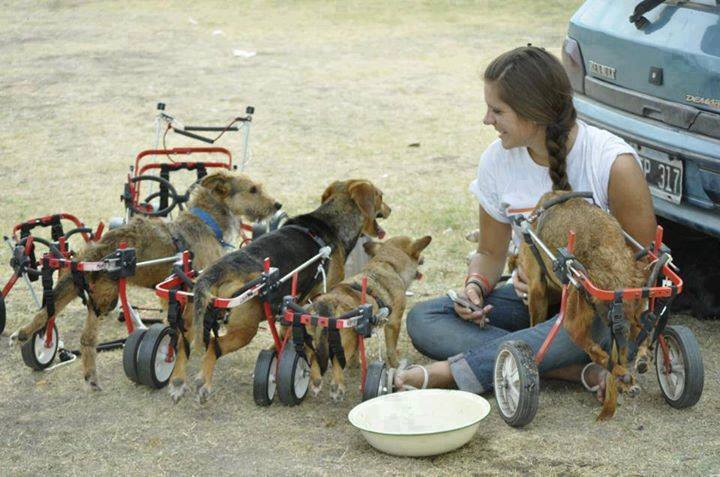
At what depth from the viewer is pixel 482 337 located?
5113mm

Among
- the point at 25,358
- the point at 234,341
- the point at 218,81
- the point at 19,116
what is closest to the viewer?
the point at 234,341

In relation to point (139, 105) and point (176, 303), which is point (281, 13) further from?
point (176, 303)

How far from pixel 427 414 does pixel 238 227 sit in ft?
7.03

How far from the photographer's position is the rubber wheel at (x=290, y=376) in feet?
15.4

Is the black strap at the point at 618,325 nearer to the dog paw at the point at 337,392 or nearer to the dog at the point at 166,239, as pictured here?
the dog paw at the point at 337,392

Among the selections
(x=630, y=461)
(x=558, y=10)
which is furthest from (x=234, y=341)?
(x=558, y=10)

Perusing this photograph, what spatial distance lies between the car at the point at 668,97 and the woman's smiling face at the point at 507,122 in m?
0.88

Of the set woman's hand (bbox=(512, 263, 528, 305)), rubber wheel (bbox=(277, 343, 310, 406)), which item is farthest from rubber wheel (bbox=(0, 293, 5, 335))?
woman's hand (bbox=(512, 263, 528, 305))

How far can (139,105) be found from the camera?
1211 cm

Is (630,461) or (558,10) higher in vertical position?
(630,461)

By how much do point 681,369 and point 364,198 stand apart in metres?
2.08

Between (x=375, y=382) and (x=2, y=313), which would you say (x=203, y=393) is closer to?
(x=375, y=382)

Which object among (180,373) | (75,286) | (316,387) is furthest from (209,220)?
(316,387)

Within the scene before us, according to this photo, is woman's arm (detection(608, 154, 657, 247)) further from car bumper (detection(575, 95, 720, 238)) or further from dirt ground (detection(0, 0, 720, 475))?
dirt ground (detection(0, 0, 720, 475))
